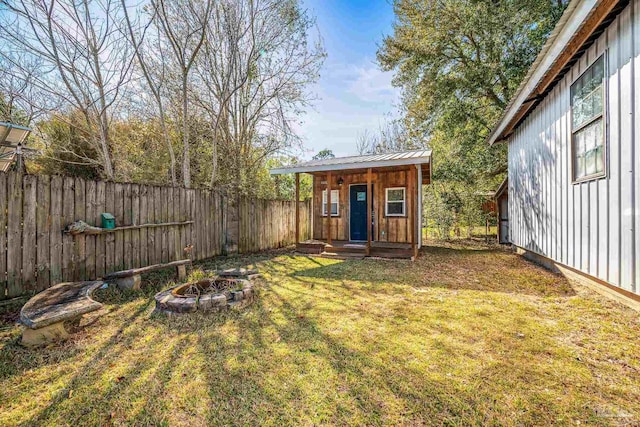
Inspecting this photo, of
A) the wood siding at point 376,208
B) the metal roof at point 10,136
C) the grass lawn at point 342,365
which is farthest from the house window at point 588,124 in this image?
the metal roof at point 10,136

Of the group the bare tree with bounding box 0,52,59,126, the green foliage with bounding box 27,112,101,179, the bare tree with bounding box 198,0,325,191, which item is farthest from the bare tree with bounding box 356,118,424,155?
the bare tree with bounding box 0,52,59,126

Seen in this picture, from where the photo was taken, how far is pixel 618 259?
3.28 metres

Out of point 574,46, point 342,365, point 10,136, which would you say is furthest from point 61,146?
point 574,46

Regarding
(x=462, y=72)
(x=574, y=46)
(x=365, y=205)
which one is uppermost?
(x=462, y=72)

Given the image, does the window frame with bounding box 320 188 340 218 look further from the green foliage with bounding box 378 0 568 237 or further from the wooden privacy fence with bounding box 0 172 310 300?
the green foliage with bounding box 378 0 568 237

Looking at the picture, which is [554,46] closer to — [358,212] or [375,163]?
[375,163]

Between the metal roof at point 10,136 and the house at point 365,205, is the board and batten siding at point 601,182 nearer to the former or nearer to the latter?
the house at point 365,205

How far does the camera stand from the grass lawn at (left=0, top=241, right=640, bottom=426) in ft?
5.69

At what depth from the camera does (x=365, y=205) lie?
9109 mm

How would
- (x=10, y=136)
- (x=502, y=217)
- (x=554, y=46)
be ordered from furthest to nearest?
(x=502, y=217) → (x=10, y=136) → (x=554, y=46)

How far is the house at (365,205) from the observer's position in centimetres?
767

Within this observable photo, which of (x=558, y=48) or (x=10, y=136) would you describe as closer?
(x=558, y=48)

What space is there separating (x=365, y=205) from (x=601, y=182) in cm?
597

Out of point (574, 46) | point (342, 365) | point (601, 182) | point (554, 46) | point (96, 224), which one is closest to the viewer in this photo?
point (342, 365)
